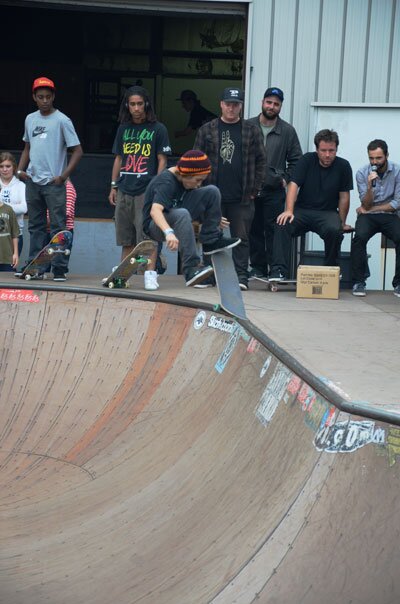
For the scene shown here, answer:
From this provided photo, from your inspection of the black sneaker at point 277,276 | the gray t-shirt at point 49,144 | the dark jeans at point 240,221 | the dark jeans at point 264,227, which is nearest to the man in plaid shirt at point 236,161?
the dark jeans at point 240,221

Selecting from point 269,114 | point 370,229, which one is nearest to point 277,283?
point 370,229

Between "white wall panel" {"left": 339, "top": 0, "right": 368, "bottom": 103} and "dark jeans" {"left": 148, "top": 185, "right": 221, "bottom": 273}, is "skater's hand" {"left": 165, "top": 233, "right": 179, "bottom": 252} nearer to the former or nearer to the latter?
"dark jeans" {"left": 148, "top": 185, "right": 221, "bottom": 273}

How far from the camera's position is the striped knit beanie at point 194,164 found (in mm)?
7637

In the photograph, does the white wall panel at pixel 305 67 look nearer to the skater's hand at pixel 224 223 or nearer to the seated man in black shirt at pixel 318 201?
the seated man in black shirt at pixel 318 201

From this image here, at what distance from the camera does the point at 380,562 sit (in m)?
3.38

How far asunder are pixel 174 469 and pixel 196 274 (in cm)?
312

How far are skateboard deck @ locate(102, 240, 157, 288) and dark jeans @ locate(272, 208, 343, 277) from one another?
1.21m

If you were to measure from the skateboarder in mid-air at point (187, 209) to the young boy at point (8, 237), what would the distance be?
1524 mm

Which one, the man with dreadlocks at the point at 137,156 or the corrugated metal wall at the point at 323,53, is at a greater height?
the corrugated metal wall at the point at 323,53

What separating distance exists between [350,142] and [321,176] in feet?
4.96

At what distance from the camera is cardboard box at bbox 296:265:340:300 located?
8.12m

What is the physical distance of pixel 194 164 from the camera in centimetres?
765

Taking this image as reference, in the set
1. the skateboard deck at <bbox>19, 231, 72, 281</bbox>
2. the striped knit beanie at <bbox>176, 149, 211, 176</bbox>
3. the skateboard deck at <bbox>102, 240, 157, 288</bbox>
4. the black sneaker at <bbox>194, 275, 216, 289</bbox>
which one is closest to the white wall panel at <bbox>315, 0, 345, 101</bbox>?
the black sneaker at <bbox>194, 275, 216, 289</bbox>

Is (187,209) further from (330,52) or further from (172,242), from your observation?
(330,52)
